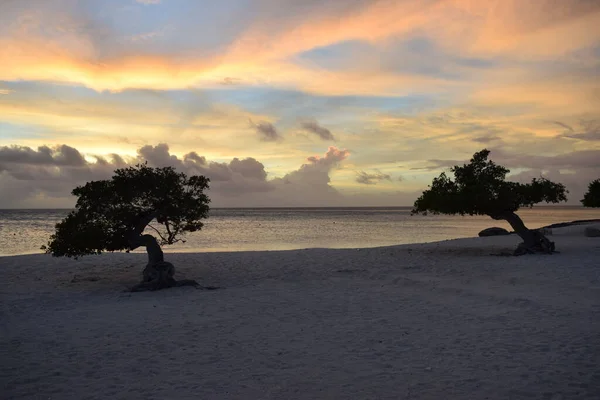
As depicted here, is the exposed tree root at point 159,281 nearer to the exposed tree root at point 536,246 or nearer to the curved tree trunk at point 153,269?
the curved tree trunk at point 153,269

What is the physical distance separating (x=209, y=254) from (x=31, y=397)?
21.4 m

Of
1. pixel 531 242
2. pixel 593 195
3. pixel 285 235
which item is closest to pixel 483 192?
pixel 531 242

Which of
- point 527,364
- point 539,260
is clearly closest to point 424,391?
point 527,364

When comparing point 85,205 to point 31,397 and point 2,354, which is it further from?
point 31,397

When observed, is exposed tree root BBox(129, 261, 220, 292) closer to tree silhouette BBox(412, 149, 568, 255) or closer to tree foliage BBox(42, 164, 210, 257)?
tree foliage BBox(42, 164, 210, 257)

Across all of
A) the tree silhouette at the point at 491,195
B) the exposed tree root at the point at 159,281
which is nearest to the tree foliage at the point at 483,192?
the tree silhouette at the point at 491,195

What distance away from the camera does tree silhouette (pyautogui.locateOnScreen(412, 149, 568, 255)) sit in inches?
971

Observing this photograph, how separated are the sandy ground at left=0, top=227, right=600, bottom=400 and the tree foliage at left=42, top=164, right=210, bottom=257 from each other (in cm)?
183

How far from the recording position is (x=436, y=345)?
9.79 m

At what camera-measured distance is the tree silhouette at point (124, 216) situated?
17.5 metres

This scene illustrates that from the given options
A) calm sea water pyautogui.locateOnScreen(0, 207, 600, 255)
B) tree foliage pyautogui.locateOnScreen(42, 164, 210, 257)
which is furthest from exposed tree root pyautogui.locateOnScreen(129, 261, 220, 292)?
calm sea water pyautogui.locateOnScreen(0, 207, 600, 255)

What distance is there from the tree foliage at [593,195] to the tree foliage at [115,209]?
119ft

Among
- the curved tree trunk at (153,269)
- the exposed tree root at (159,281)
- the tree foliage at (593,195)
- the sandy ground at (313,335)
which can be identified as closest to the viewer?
the sandy ground at (313,335)

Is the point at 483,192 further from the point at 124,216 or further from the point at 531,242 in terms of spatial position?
the point at 124,216
